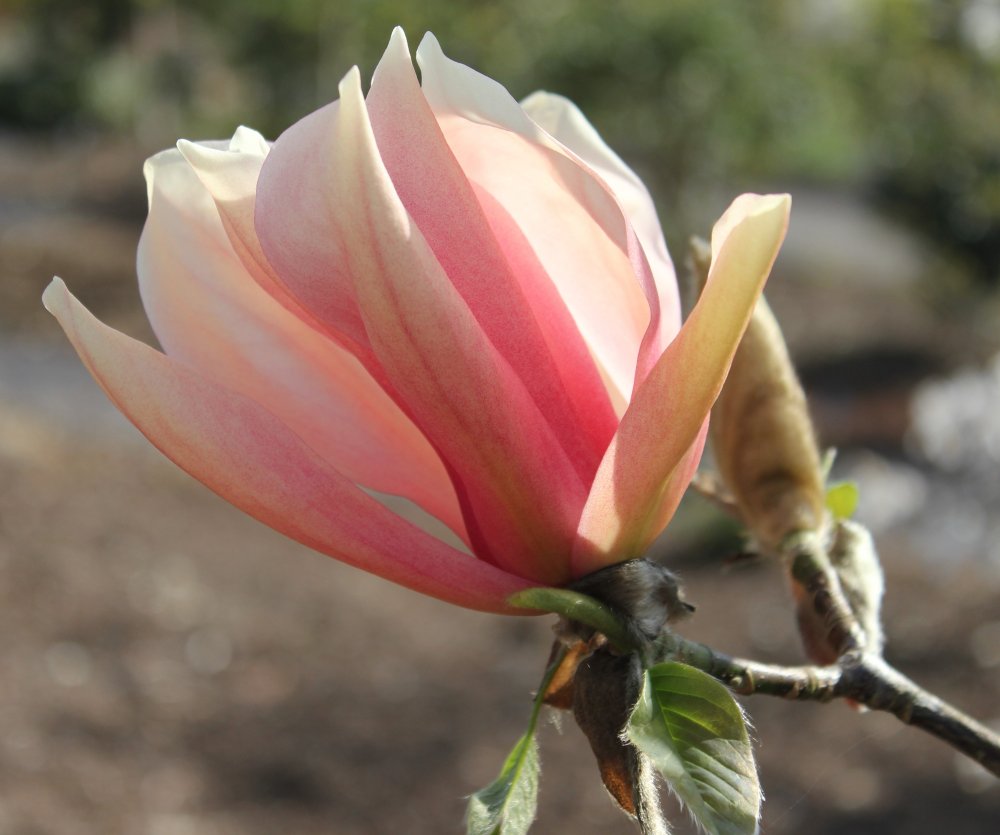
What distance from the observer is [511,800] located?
45 cm

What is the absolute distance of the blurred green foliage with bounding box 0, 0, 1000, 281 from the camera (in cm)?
700

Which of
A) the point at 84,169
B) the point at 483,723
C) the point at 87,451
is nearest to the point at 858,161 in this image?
the point at 84,169

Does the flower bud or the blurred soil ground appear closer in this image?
the flower bud

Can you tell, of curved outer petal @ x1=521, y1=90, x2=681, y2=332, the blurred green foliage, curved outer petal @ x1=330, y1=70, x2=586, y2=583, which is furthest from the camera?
the blurred green foliage

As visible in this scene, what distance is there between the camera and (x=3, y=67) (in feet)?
53.1

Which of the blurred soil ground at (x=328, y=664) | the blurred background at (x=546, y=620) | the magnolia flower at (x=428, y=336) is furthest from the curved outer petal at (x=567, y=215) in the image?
the blurred soil ground at (x=328, y=664)

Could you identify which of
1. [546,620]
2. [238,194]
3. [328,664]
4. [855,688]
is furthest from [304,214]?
[546,620]

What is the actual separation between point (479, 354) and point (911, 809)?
2490 mm

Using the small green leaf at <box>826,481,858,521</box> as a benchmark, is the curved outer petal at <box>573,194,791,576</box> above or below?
below

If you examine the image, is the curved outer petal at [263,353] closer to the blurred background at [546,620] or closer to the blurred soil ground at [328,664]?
the blurred background at [546,620]

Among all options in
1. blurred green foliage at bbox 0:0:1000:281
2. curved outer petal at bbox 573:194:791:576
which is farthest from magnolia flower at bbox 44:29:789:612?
blurred green foliage at bbox 0:0:1000:281

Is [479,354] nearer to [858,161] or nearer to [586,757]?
[586,757]

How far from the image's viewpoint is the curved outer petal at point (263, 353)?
0.49 metres

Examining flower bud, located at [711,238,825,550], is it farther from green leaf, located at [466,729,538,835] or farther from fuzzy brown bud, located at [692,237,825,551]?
green leaf, located at [466,729,538,835]
